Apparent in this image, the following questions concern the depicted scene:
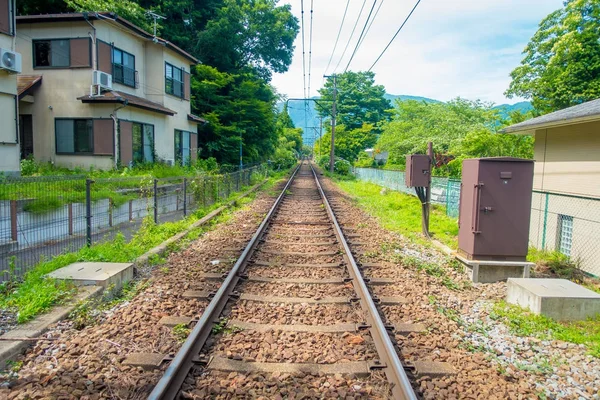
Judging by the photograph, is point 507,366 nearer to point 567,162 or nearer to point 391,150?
point 567,162

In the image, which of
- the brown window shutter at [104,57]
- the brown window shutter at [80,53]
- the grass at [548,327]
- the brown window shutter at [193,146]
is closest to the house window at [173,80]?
the brown window shutter at [193,146]

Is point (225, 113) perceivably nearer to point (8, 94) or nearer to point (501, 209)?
point (8, 94)

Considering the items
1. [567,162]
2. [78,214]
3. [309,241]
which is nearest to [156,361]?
[78,214]

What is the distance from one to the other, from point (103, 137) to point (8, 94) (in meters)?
4.28

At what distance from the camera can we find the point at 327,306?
512 centimetres

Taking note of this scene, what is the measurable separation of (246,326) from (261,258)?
299cm

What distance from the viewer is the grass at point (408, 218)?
33.9 ft

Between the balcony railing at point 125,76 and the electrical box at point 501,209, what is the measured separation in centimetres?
1799

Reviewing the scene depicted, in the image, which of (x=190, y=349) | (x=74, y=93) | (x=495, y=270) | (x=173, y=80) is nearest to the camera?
(x=190, y=349)

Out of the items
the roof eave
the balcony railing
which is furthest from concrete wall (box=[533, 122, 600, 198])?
the balcony railing

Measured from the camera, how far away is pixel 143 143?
20.5 meters

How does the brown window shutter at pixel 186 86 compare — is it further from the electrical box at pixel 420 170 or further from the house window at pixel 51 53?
the electrical box at pixel 420 170

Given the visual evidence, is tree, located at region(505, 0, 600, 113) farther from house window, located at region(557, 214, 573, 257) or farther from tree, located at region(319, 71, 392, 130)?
tree, located at region(319, 71, 392, 130)

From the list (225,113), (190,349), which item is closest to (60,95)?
(225,113)
